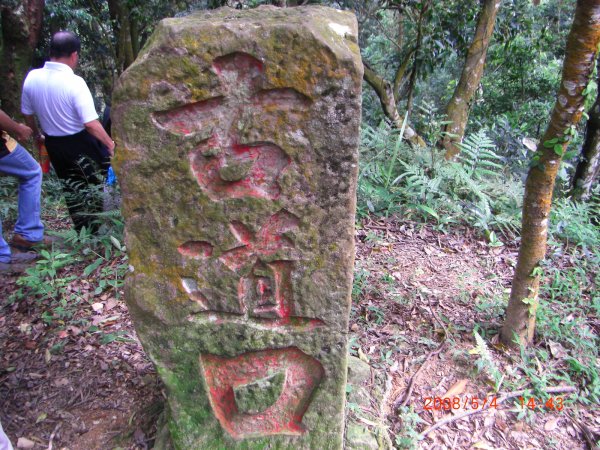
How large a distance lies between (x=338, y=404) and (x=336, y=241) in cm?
75

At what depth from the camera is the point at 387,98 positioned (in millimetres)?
5055

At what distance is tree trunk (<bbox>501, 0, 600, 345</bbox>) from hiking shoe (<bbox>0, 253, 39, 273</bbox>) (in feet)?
11.1

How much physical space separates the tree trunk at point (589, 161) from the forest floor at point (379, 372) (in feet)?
4.54

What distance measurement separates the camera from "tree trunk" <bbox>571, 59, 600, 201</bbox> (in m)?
3.70

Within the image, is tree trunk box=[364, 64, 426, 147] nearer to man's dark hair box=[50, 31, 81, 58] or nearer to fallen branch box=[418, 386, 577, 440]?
man's dark hair box=[50, 31, 81, 58]

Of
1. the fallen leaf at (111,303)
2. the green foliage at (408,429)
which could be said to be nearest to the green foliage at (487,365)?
the green foliage at (408,429)

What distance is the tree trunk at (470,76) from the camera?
4.57 m

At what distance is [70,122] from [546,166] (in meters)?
3.13

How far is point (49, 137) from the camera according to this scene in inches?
130

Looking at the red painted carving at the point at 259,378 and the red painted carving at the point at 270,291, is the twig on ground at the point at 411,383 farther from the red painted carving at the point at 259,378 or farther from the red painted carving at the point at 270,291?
the red painted carving at the point at 270,291

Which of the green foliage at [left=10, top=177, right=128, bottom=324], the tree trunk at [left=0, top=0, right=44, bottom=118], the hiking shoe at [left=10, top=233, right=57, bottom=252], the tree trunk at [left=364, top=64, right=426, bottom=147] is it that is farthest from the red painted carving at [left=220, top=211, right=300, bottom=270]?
the tree trunk at [left=0, top=0, right=44, bottom=118]

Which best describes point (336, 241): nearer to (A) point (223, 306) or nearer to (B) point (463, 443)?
(A) point (223, 306)

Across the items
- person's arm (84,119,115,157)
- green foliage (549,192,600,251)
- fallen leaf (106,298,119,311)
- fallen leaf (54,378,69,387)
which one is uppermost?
person's arm (84,119,115,157)
